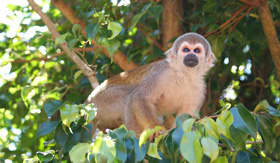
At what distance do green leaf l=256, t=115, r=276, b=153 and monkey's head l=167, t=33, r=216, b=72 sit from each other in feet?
8.49

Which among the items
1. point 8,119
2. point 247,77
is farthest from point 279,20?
point 8,119

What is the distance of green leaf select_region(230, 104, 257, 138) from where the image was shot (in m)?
2.97

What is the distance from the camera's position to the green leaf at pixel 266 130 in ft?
10.7

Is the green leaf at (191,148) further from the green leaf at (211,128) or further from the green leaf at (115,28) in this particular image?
the green leaf at (115,28)

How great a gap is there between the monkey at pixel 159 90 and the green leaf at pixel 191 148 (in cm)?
281

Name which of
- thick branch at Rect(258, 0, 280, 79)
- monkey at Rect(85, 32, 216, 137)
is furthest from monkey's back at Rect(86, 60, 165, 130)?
thick branch at Rect(258, 0, 280, 79)

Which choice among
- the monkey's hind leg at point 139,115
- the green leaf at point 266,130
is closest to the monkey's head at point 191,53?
the monkey's hind leg at point 139,115

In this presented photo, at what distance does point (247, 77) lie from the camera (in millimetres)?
7617

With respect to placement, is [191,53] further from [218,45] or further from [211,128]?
[211,128]

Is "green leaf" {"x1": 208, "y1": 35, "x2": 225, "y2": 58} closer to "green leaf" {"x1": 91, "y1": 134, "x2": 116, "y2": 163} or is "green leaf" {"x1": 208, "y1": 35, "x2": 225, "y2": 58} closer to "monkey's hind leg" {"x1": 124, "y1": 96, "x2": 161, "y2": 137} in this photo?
"monkey's hind leg" {"x1": 124, "y1": 96, "x2": 161, "y2": 137}

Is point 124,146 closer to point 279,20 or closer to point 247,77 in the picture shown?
point 279,20

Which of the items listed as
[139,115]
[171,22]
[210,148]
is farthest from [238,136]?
[171,22]

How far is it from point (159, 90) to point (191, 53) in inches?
29.4

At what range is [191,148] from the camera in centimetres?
264
